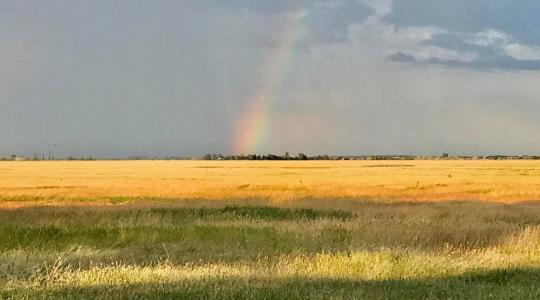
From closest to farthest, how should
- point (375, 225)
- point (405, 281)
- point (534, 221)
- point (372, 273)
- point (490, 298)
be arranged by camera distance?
1. point (490, 298)
2. point (405, 281)
3. point (372, 273)
4. point (375, 225)
5. point (534, 221)

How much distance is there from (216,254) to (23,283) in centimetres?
578

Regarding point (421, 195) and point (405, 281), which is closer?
point (405, 281)

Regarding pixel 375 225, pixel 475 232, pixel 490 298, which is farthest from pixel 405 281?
pixel 375 225

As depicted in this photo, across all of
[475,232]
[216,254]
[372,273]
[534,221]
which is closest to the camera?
[372,273]

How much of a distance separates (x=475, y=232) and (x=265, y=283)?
12.2m

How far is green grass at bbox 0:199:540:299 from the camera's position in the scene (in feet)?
30.9

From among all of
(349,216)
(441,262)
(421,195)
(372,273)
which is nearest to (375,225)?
(349,216)

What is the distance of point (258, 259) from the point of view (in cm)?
1353

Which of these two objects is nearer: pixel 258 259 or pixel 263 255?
pixel 258 259

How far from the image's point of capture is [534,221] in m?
26.9

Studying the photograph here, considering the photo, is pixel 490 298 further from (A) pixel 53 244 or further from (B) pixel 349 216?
(B) pixel 349 216

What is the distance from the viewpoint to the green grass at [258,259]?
941 cm

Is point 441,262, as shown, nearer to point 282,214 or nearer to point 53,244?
point 53,244

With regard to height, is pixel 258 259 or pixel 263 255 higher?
pixel 258 259
